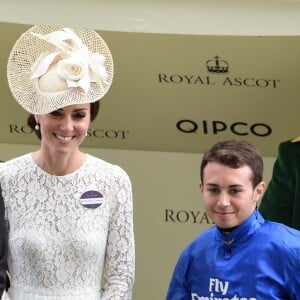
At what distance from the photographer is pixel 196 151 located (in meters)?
4.14

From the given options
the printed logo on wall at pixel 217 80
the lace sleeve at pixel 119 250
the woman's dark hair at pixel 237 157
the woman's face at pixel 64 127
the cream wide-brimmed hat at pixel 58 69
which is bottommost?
the lace sleeve at pixel 119 250

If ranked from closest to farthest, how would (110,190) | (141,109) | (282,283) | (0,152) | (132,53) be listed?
(282,283) < (110,190) < (132,53) < (141,109) < (0,152)

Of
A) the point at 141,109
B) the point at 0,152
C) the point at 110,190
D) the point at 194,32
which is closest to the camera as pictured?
the point at 110,190

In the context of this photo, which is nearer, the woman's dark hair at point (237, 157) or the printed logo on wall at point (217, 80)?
the woman's dark hair at point (237, 157)

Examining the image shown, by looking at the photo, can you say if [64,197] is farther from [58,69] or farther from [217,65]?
[217,65]

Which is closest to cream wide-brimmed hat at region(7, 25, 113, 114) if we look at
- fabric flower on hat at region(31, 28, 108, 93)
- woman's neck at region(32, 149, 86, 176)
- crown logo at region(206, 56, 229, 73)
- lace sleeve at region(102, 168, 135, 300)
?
fabric flower on hat at region(31, 28, 108, 93)

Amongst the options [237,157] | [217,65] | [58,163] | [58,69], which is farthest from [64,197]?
[217,65]

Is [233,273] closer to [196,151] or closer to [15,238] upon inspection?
[15,238]

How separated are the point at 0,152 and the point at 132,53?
847 mm

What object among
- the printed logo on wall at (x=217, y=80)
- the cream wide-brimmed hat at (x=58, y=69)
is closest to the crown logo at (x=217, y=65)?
the printed logo on wall at (x=217, y=80)

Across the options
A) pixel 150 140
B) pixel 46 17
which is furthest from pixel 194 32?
pixel 150 140

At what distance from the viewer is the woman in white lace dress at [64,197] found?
262 centimetres

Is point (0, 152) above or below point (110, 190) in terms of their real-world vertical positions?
A: above

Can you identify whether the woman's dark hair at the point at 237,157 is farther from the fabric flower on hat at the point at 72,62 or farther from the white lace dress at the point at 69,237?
the fabric flower on hat at the point at 72,62
